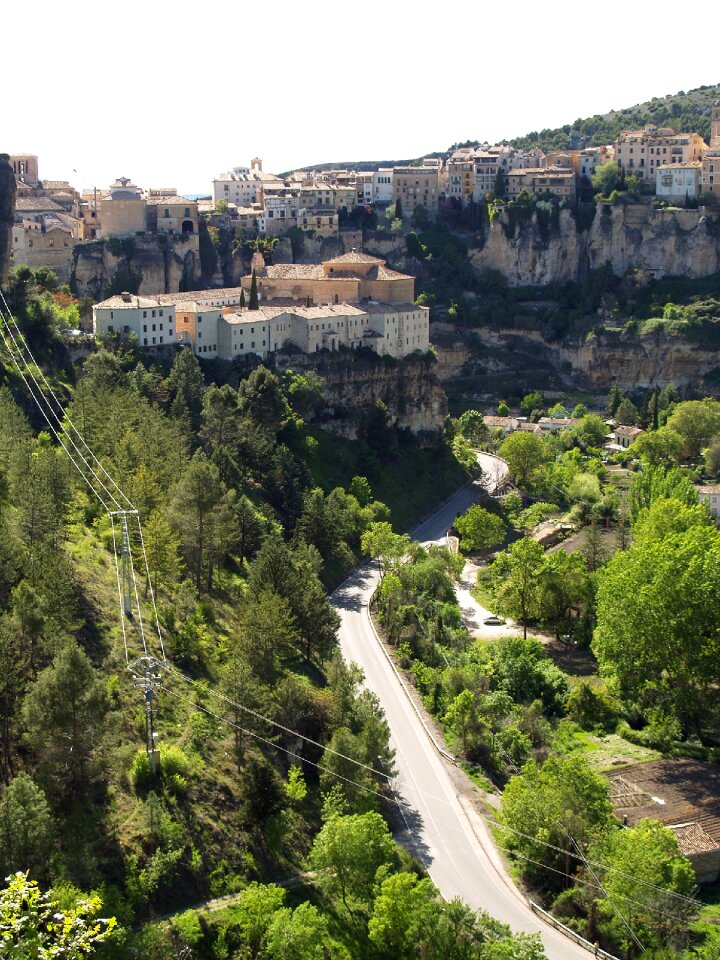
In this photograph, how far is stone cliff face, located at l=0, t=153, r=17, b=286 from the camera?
54.3 meters

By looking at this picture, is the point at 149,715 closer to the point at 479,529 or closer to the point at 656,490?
the point at 479,529

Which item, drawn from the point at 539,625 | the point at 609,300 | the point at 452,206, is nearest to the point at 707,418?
the point at 609,300

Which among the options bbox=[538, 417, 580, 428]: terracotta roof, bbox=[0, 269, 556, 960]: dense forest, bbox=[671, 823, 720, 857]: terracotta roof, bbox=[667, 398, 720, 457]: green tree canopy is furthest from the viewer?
bbox=[538, 417, 580, 428]: terracotta roof

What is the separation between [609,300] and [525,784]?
69.2 m

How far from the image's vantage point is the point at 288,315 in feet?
199

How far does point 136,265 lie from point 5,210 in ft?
65.6

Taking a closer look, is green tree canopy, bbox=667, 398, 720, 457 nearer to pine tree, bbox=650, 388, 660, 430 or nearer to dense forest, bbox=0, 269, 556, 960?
pine tree, bbox=650, 388, 660, 430

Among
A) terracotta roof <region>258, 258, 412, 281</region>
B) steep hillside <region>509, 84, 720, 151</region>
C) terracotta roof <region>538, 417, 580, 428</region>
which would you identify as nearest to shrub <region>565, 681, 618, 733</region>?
terracotta roof <region>258, 258, 412, 281</region>

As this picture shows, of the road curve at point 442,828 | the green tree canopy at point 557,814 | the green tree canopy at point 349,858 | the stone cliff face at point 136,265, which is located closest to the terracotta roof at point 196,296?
the stone cliff face at point 136,265

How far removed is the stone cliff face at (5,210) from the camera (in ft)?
178

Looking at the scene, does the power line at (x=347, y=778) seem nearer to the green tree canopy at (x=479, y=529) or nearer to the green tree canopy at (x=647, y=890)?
the green tree canopy at (x=647, y=890)

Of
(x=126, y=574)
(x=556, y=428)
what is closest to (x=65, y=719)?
(x=126, y=574)

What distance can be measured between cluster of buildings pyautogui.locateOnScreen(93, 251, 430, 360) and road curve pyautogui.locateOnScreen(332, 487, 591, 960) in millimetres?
23076

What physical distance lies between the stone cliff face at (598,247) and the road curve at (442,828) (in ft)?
203
